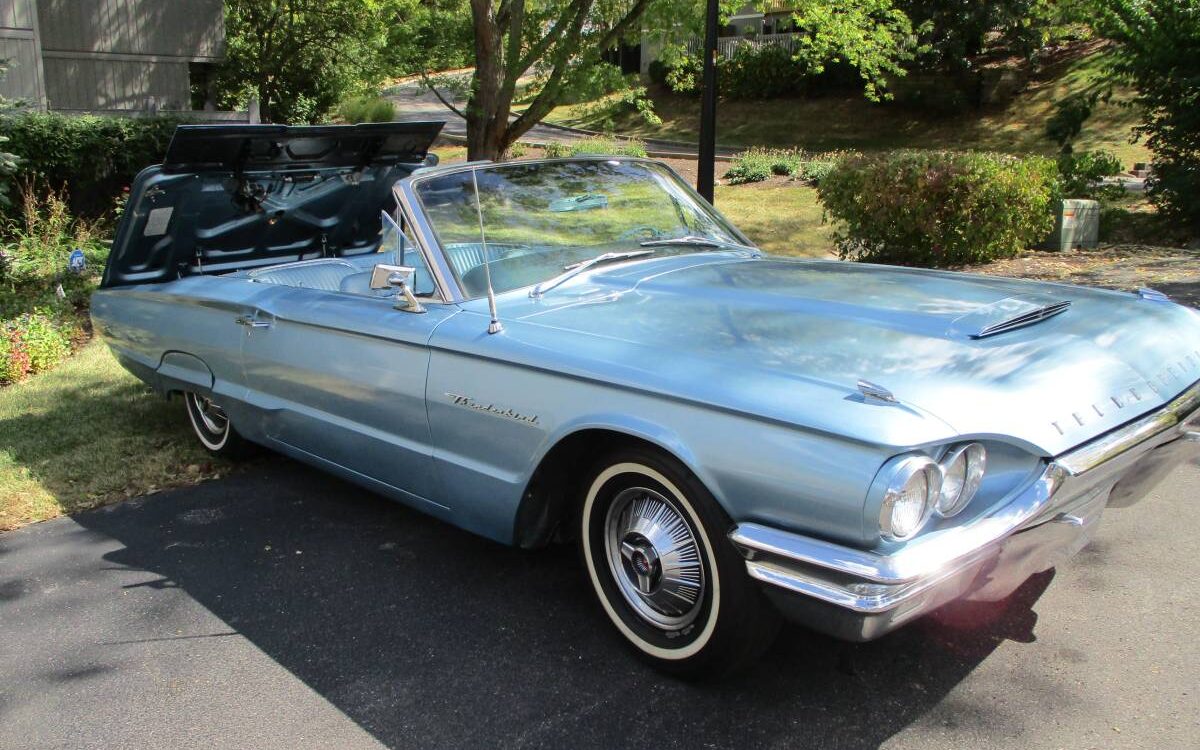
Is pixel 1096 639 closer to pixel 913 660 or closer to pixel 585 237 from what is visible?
pixel 913 660

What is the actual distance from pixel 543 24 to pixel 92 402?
25.7 feet

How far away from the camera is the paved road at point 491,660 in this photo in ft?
9.20

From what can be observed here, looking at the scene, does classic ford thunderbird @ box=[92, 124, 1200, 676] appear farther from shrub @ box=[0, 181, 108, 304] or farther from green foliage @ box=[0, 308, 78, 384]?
shrub @ box=[0, 181, 108, 304]

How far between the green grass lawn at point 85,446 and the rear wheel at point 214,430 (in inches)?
3.8

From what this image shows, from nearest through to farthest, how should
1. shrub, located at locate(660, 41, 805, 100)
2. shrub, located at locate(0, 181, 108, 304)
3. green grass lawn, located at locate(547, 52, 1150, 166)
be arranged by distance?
shrub, located at locate(0, 181, 108, 304) < green grass lawn, located at locate(547, 52, 1150, 166) < shrub, located at locate(660, 41, 805, 100)

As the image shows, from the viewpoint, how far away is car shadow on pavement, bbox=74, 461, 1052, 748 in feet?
9.29

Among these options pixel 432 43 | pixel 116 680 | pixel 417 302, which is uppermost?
pixel 432 43

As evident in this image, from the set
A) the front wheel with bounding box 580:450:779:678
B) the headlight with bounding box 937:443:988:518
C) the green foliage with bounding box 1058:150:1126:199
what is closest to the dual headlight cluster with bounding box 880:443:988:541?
the headlight with bounding box 937:443:988:518

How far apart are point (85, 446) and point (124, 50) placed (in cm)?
1326

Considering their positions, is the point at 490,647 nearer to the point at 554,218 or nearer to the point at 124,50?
the point at 554,218

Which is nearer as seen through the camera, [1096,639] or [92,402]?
[1096,639]

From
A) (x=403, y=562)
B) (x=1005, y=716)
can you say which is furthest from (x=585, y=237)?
(x=1005, y=716)

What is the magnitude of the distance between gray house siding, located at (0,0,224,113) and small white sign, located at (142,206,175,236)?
39.2ft

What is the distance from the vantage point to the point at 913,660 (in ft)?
10.1
